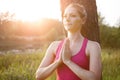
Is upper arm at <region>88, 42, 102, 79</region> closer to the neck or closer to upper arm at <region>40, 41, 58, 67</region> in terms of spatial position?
the neck

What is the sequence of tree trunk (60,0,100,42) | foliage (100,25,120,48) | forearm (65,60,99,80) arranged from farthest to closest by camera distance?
foliage (100,25,120,48) < tree trunk (60,0,100,42) < forearm (65,60,99,80)

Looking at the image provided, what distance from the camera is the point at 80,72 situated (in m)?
2.88

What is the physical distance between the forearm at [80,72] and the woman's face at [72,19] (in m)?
0.27

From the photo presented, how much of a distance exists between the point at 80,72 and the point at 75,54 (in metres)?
0.15

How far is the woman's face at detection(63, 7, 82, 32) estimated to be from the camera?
2957 millimetres

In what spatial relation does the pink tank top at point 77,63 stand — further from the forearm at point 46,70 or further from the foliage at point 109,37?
the foliage at point 109,37

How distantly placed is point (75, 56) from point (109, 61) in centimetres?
925

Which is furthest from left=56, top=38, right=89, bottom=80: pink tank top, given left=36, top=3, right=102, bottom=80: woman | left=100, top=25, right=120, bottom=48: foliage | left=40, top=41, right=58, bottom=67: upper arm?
left=100, top=25, right=120, bottom=48: foliage

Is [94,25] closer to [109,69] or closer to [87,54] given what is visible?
[87,54]

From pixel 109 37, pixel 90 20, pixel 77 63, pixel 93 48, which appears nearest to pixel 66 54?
pixel 77 63

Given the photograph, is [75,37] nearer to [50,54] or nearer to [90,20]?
[50,54]

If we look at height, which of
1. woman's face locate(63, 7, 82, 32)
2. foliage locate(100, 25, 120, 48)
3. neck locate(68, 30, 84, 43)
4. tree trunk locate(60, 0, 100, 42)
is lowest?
foliage locate(100, 25, 120, 48)

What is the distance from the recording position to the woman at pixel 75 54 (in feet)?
9.53

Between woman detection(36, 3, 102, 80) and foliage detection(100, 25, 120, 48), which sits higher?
woman detection(36, 3, 102, 80)
